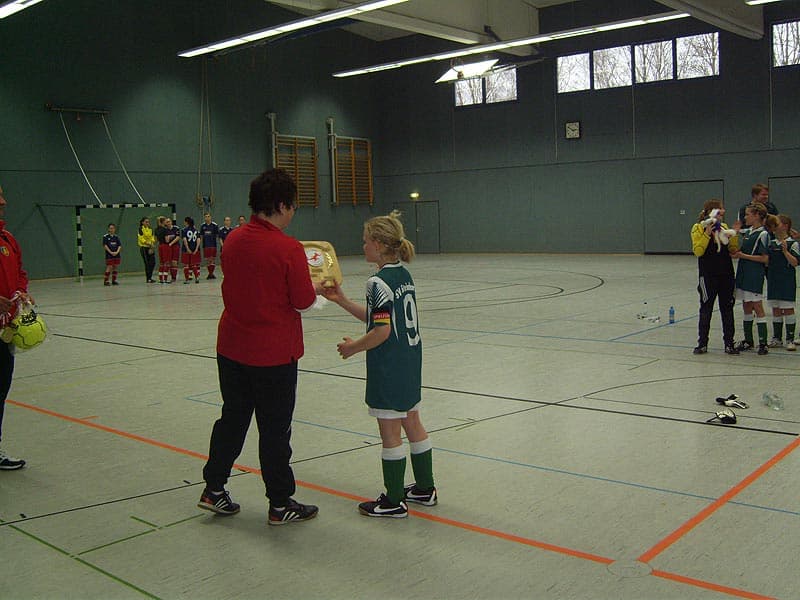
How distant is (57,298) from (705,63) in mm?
21063

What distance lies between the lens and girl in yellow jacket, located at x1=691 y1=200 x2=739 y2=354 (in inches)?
354

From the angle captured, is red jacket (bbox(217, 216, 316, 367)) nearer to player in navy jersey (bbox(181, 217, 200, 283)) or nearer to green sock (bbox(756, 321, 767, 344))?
green sock (bbox(756, 321, 767, 344))

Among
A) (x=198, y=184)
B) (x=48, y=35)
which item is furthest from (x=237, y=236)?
(x=198, y=184)

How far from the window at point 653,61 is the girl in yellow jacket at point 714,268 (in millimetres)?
20062

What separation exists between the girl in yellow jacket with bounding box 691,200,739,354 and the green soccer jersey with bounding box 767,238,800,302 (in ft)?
1.68

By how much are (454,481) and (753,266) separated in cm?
581

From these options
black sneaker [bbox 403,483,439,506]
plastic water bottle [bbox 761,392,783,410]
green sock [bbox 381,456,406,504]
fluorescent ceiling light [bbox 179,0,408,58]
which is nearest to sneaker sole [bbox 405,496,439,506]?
black sneaker [bbox 403,483,439,506]

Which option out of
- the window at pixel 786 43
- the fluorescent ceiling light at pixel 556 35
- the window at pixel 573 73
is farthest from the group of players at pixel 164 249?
the window at pixel 786 43

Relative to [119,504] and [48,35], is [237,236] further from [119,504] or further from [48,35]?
[48,35]

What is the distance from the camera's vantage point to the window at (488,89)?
31016 millimetres

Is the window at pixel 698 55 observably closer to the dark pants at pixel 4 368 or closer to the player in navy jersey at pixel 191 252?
the player in navy jersey at pixel 191 252

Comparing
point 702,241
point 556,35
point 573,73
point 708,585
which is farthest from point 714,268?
point 573,73

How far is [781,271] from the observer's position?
30.2ft

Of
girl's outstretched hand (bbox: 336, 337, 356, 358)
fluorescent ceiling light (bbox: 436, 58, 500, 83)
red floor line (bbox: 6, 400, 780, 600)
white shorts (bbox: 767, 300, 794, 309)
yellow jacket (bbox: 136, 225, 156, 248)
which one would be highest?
fluorescent ceiling light (bbox: 436, 58, 500, 83)
